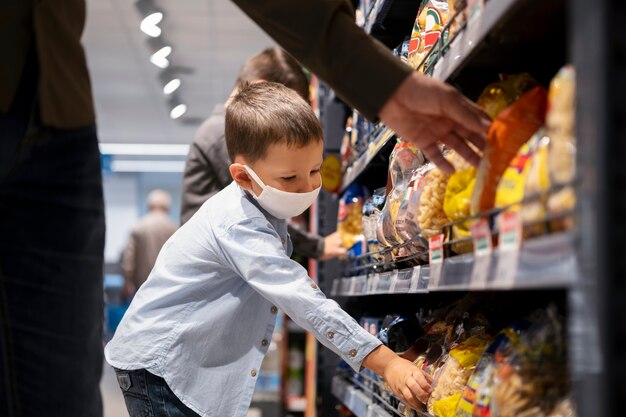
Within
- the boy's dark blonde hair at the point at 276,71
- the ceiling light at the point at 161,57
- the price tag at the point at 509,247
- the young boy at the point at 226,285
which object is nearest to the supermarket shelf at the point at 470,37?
the price tag at the point at 509,247

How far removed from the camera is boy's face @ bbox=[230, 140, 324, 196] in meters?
1.92

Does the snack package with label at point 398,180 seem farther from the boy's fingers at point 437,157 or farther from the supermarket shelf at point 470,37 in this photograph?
the boy's fingers at point 437,157

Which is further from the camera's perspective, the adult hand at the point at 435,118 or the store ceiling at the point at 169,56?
the store ceiling at the point at 169,56

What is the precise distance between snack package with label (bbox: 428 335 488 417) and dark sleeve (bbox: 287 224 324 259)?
61.5 inches

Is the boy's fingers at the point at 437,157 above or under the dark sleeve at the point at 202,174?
above

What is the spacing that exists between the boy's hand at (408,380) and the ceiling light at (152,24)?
6.27m

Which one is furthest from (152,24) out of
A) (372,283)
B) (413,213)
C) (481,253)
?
(481,253)

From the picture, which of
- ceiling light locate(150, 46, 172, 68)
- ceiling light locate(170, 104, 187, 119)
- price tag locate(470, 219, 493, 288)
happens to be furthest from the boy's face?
ceiling light locate(170, 104, 187, 119)

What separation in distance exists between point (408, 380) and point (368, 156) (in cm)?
101

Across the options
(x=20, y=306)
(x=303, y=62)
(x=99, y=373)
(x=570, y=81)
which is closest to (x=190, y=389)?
(x=99, y=373)

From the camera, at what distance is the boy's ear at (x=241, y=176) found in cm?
199

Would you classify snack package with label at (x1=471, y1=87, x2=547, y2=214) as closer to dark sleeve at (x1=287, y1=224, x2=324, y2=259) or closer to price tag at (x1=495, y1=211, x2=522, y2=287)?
price tag at (x1=495, y1=211, x2=522, y2=287)

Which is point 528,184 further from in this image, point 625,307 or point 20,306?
point 20,306

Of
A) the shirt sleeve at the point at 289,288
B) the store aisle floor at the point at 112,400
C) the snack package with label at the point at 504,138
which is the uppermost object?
the snack package with label at the point at 504,138
